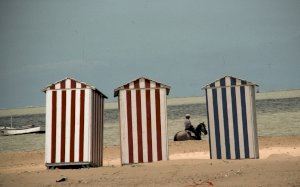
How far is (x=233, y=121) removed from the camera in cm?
1149

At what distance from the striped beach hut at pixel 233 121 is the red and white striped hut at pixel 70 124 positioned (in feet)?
9.23

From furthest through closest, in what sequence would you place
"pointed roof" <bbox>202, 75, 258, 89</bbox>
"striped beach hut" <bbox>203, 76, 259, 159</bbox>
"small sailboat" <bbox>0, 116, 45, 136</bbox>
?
"small sailboat" <bbox>0, 116, 45, 136</bbox> → "pointed roof" <bbox>202, 75, 258, 89</bbox> → "striped beach hut" <bbox>203, 76, 259, 159</bbox>

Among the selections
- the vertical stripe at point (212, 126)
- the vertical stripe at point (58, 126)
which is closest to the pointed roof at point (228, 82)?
the vertical stripe at point (212, 126)

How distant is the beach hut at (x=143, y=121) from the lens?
11164 millimetres

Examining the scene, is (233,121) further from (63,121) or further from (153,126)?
(63,121)

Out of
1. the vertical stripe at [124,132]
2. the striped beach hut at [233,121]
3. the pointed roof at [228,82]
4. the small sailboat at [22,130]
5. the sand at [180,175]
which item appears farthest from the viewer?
the small sailboat at [22,130]

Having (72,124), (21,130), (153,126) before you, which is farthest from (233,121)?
(21,130)

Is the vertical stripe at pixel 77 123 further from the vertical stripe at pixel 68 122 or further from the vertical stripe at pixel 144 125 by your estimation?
the vertical stripe at pixel 144 125

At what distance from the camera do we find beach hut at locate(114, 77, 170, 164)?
36.6ft

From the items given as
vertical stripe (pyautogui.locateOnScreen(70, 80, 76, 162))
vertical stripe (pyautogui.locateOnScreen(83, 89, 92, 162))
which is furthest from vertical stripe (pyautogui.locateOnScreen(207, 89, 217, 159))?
vertical stripe (pyautogui.locateOnScreen(70, 80, 76, 162))

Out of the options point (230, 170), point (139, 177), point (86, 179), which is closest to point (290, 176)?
point (230, 170)

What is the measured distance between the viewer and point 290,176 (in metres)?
7.79

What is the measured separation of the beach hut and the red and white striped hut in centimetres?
73

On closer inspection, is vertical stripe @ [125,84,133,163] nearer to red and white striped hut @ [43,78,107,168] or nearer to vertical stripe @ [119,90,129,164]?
vertical stripe @ [119,90,129,164]
